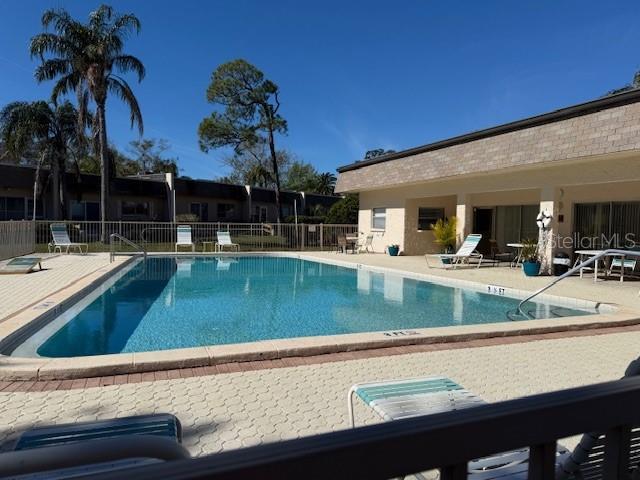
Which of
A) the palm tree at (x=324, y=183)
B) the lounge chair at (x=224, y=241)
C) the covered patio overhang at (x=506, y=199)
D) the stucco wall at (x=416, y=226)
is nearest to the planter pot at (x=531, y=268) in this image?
the covered patio overhang at (x=506, y=199)

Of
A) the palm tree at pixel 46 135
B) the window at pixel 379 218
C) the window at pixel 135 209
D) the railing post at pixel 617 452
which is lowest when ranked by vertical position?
the railing post at pixel 617 452

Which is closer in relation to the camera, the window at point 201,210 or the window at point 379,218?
the window at point 379,218

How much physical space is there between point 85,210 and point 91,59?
10673mm

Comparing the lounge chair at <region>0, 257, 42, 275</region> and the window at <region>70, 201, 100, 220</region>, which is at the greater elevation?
the window at <region>70, 201, 100, 220</region>

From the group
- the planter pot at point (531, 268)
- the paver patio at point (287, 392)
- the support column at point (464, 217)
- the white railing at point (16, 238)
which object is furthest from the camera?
the support column at point (464, 217)

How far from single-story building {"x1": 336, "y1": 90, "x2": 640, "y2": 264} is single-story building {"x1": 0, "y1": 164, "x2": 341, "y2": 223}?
12.6 meters

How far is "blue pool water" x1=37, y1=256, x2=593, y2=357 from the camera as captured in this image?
7203mm

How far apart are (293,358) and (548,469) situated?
4.19 metres

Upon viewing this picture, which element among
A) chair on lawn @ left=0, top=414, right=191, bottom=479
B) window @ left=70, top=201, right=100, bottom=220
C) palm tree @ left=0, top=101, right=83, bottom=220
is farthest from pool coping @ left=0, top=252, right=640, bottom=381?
window @ left=70, top=201, right=100, bottom=220

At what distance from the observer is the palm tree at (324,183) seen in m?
56.3

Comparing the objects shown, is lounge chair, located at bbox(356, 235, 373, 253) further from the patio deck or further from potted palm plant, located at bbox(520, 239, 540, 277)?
the patio deck

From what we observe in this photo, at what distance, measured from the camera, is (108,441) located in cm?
122

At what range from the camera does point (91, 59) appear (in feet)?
65.0

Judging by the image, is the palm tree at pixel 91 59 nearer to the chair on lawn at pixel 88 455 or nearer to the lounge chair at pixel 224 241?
the lounge chair at pixel 224 241
